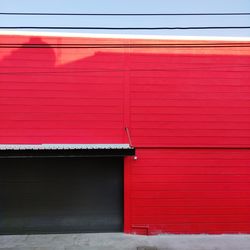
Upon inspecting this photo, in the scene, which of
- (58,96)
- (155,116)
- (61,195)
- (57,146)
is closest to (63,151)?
(57,146)

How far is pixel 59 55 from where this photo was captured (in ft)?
45.8

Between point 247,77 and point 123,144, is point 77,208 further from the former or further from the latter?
point 247,77

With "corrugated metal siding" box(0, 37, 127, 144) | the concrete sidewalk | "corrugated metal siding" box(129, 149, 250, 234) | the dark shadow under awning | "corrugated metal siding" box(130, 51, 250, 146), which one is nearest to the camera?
the concrete sidewalk

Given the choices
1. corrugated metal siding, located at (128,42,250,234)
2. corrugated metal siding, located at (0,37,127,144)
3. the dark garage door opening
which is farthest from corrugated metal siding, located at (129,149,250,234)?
corrugated metal siding, located at (0,37,127,144)

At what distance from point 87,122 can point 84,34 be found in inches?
→ 116

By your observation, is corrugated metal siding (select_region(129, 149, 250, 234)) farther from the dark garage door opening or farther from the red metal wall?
the dark garage door opening

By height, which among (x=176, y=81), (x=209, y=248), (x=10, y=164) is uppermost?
(x=176, y=81)

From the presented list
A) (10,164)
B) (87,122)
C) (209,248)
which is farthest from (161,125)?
(10,164)

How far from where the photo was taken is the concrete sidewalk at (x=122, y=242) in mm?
11625

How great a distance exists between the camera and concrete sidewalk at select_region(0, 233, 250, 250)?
11625 millimetres

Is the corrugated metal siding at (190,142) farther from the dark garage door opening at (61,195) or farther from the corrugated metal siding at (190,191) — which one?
the dark garage door opening at (61,195)

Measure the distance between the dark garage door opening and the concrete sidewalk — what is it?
0.46 metres

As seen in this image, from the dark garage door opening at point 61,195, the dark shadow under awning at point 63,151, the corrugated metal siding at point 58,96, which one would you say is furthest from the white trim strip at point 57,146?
the dark garage door opening at point 61,195

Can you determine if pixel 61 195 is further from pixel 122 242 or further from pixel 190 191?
pixel 190 191
